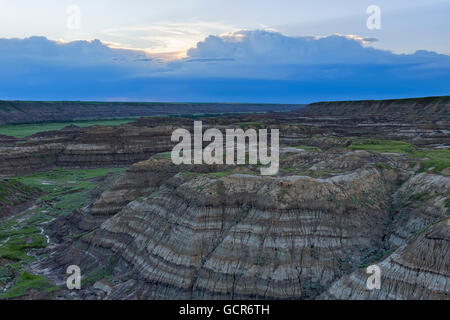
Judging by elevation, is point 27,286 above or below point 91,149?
below

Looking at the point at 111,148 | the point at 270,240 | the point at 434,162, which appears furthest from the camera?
the point at 111,148

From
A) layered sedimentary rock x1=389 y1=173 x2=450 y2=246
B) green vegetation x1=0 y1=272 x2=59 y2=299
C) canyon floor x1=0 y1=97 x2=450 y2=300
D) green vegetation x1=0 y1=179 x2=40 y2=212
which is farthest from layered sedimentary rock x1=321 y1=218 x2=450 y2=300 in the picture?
green vegetation x1=0 y1=179 x2=40 y2=212

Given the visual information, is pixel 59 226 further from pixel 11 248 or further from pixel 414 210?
pixel 414 210

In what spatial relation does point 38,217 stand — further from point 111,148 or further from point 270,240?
point 111,148

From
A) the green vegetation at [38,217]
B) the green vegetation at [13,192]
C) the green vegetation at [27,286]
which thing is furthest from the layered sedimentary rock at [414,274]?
the green vegetation at [13,192]

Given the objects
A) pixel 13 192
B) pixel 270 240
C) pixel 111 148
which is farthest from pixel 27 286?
pixel 111 148

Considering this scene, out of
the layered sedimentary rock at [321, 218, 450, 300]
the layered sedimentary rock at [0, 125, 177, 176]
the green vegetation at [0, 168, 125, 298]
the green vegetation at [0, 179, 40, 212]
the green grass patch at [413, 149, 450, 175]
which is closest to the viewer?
the layered sedimentary rock at [321, 218, 450, 300]

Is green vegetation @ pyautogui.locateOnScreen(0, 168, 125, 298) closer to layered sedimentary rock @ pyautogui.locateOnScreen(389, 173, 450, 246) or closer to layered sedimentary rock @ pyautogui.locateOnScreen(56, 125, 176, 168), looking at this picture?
layered sedimentary rock @ pyautogui.locateOnScreen(56, 125, 176, 168)

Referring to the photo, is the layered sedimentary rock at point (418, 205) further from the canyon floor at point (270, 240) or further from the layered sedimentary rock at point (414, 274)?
the layered sedimentary rock at point (414, 274)
